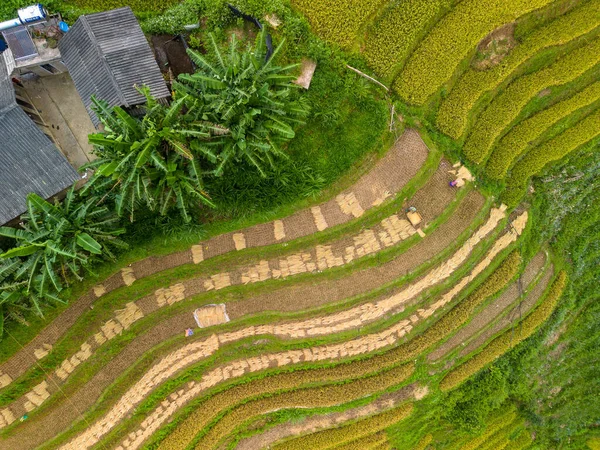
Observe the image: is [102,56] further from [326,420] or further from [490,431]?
[490,431]

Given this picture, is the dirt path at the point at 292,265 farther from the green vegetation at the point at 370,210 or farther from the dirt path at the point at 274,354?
the dirt path at the point at 274,354

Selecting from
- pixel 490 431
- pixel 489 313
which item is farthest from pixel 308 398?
pixel 490 431

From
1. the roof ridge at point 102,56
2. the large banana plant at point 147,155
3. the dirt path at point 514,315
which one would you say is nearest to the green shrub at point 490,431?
the dirt path at point 514,315

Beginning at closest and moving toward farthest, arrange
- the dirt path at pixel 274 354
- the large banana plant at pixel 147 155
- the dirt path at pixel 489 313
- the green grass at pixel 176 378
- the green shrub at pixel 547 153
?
1. the large banana plant at pixel 147 155
2. the green grass at pixel 176 378
3. the dirt path at pixel 274 354
4. the green shrub at pixel 547 153
5. the dirt path at pixel 489 313

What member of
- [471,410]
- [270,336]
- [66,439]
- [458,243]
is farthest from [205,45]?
[471,410]

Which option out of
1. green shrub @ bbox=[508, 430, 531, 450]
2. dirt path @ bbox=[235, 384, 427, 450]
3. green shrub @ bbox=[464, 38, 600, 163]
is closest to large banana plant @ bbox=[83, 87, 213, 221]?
dirt path @ bbox=[235, 384, 427, 450]

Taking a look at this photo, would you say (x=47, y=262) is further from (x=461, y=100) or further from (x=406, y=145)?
(x=461, y=100)

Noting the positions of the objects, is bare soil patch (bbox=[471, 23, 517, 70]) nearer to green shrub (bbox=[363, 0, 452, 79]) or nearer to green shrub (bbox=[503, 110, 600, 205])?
Answer: green shrub (bbox=[363, 0, 452, 79])
